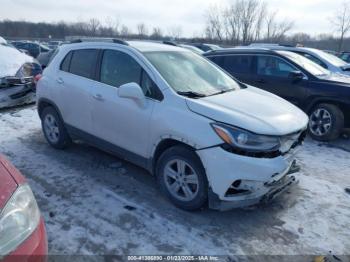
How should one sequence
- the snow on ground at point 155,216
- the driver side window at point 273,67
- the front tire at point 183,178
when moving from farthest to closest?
the driver side window at point 273,67, the front tire at point 183,178, the snow on ground at point 155,216

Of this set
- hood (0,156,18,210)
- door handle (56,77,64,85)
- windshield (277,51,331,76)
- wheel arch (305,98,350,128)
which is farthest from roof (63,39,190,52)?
windshield (277,51,331,76)

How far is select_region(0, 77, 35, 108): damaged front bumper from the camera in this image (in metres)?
7.34

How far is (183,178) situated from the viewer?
368cm

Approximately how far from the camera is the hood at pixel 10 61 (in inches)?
296

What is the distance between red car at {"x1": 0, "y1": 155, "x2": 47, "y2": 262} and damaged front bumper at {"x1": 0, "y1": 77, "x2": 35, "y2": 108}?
18.7ft

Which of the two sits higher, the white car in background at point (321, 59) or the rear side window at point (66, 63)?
the white car in background at point (321, 59)

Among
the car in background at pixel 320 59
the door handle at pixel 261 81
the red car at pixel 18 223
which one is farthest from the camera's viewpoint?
the car in background at pixel 320 59

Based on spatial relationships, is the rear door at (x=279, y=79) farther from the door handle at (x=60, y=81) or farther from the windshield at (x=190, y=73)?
the door handle at (x=60, y=81)

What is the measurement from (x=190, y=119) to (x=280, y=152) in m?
0.98

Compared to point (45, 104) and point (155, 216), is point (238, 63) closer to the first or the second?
point (45, 104)

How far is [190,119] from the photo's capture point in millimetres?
3471

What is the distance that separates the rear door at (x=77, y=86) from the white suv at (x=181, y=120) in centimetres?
1

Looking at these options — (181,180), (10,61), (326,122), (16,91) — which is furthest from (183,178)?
(10,61)

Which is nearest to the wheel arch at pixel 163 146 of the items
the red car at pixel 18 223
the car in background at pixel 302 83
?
the red car at pixel 18 223
